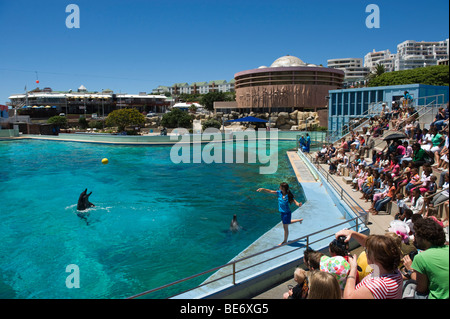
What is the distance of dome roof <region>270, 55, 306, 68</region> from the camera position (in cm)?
6706

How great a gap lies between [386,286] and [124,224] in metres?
9.32

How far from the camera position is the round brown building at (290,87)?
59531 millimetres

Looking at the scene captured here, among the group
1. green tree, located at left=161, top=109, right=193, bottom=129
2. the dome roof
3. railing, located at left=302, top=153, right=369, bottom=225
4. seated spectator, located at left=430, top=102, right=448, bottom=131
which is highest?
the dome roof

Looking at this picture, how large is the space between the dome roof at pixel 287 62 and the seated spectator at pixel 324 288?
221 ft

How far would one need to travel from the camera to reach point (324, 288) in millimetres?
2934

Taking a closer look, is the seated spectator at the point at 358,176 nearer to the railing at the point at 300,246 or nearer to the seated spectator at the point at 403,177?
the railing at the point at 300,246

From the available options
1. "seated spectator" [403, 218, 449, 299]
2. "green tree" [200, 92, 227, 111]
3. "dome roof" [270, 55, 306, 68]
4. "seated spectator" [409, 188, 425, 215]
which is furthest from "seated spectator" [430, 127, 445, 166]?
"green tree" [200, 92, 227, 111]

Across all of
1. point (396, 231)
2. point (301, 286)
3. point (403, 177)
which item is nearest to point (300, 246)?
point (396, 231)

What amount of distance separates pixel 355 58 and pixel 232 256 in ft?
608

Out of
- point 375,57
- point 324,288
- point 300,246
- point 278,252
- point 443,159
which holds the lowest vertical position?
point 278,252

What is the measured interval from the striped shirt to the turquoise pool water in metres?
4.99

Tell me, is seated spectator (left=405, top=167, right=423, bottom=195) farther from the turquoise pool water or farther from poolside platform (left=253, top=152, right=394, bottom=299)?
the turquoise pool water

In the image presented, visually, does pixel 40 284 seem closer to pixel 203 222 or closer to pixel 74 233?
pixel 74 233

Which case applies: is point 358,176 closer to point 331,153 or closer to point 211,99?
point 331,153
